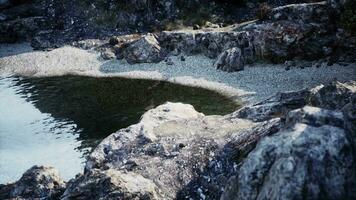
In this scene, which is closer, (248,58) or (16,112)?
(16,112)

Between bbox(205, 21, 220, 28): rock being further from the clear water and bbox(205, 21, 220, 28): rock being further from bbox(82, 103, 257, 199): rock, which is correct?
bbox(82, 103, 257, 199): rock

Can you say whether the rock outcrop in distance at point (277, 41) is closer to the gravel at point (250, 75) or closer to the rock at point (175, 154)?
the gravel at point (250, 75)

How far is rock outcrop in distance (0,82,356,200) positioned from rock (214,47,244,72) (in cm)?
1959

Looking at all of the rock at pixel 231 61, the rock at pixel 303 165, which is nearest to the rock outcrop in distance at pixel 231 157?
the rock at pixel 303 165

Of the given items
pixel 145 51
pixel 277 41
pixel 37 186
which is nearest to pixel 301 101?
pixel 37 186

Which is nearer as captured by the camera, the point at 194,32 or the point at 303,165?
the point at 303,165

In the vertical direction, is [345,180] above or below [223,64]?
above

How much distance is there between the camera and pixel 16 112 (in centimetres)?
4431

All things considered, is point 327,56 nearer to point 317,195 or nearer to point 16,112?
point 16,112

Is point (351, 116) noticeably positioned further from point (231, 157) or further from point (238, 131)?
point (238, 131)

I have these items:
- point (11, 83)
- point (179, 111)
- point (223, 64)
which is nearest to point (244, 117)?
point (179, 111)

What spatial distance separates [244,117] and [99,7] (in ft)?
159

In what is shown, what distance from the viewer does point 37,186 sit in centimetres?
2291

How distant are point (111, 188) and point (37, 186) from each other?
6.86 meters
